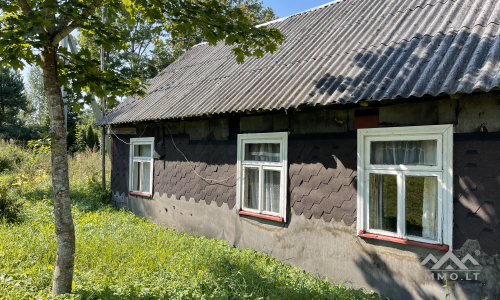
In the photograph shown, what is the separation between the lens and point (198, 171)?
23.2ft

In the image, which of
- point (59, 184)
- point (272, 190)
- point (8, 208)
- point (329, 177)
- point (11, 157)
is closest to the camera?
point (59, 184)

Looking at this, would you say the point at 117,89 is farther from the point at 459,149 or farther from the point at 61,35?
the point at 459,149

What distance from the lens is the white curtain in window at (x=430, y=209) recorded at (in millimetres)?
3994

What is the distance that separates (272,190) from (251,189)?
0.52 m

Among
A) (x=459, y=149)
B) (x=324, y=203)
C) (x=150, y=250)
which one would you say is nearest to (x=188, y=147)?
(x=150, y=250)

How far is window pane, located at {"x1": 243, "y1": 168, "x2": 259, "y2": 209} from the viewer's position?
239 inches

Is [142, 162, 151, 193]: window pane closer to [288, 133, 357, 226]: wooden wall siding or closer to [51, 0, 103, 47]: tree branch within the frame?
[288, 133, 357, 226]: wooden wall siding

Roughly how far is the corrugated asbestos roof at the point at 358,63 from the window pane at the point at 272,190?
1.29 meters

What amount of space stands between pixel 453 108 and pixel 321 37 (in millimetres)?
3669

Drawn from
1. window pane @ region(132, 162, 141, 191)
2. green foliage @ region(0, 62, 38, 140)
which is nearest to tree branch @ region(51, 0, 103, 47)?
window pane @ region(132, 162, 141, 191)

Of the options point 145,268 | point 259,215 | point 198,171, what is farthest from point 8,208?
point 259,215

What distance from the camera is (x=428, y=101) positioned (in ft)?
13.1

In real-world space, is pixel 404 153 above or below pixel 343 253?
above

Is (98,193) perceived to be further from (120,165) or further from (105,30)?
(105,30)
